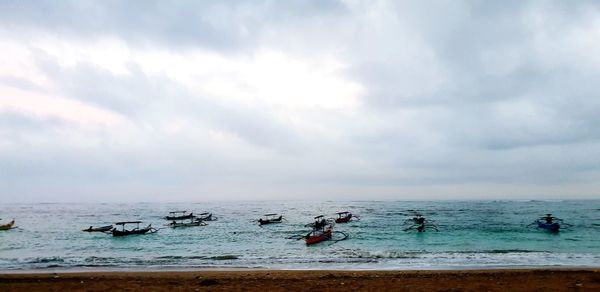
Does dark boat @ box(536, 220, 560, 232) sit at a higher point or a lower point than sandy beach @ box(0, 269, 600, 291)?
lower

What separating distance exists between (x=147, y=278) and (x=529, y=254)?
3007cm

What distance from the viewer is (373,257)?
104ft

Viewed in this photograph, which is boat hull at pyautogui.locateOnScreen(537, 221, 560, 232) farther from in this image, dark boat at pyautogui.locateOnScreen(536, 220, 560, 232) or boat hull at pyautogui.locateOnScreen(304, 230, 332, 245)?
boat hull at pyautogui.locateOnScreen(304, 230, 332, 245)

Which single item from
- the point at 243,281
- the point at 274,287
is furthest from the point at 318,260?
the point at 274,287

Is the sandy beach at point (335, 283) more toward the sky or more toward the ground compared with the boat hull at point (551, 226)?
more toward the sky

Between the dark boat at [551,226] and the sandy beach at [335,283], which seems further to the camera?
the dark boat at [551,226]

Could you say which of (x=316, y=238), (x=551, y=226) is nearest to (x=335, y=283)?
(x=316, y=238)

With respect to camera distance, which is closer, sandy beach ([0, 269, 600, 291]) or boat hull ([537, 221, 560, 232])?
sandy beach ([0, 269, 600, 291])

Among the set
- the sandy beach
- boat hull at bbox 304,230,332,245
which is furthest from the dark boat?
the sandy beach

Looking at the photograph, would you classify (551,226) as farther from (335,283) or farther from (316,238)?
(335,283)

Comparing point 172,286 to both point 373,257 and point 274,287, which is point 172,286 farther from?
point 373,257

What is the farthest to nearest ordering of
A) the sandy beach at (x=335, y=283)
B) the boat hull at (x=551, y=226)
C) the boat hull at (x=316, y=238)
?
1. the boat hull at (x=551, y=226)
2. the boat hull at (x=316, y=238)
3. the sandy beach at (x=335, y=283)

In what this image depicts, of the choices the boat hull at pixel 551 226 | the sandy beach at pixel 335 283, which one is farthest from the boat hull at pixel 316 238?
the boat hull at pixel 551 226

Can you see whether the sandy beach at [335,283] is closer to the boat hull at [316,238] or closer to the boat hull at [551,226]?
the boat hull at [316,238]
